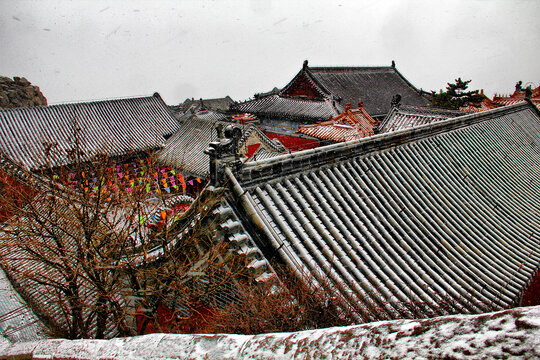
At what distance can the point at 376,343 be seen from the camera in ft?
4.38

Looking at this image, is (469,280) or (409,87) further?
(409,87)

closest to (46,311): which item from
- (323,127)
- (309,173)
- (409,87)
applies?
(309,173)

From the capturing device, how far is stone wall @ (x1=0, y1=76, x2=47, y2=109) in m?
42.5

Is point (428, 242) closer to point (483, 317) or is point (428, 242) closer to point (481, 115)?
point (483, 317)

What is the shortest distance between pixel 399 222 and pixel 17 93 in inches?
2072

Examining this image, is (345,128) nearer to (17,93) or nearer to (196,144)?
(196,144)

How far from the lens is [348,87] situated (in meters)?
34.8

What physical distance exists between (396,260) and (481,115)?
909 cm

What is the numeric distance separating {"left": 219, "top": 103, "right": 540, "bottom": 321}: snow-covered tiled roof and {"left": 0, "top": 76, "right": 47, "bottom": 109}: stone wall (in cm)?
4830

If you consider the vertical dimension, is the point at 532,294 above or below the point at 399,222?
below

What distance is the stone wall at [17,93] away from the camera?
42.5 m

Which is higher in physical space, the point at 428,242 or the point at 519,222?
the point at 428,242

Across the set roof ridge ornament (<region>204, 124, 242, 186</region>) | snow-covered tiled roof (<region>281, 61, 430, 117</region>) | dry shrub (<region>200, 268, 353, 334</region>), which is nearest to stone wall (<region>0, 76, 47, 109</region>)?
snow-covered tiled roof (<region>281, 61, 430, 117</region>)

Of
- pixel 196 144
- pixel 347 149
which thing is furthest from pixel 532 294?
pixel 196 144
